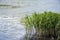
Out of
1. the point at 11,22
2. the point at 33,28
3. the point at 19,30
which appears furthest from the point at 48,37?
the point at 11,22

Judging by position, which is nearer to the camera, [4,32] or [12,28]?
[4,32]

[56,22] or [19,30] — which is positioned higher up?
[56,22]

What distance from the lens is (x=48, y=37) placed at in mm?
4098

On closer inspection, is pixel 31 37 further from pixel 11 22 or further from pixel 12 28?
pixel 11 22

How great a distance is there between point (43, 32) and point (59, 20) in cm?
45

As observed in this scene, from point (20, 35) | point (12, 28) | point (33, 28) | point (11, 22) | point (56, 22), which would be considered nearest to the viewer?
point (56, 22)

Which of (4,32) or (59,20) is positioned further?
(4,32)

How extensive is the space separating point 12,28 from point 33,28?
169cm

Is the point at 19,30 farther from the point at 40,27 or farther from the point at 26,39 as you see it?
the point at 40,27

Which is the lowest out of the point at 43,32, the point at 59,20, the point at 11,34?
the point at 11,34

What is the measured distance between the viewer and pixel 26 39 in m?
4.38

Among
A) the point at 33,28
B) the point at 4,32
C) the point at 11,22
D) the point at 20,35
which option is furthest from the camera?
the point at 11,22

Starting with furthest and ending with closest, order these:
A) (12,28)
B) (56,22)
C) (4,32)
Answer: (12,28), (4,32), (56,22)

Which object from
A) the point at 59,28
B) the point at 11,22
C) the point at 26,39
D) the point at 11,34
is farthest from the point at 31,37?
the point at 11,22
